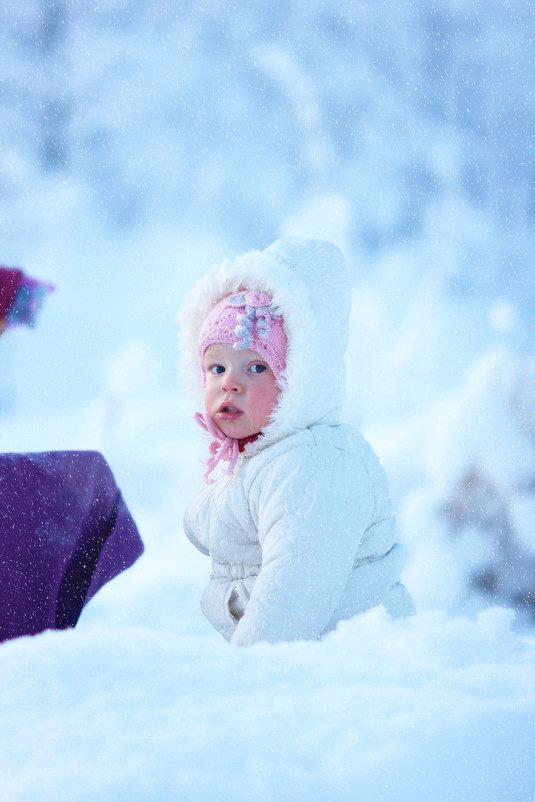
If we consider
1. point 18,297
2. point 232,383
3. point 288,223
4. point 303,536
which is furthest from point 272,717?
point 288,223

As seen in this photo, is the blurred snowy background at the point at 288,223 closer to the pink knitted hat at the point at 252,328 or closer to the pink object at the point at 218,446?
the pink object at the point at 218,446

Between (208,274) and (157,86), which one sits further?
(157,86)

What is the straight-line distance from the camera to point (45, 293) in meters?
1.74

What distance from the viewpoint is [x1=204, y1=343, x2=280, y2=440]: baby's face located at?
1.44 m

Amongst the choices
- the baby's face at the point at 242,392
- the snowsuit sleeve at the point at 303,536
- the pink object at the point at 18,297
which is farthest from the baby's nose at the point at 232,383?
the pink object at the point at 18,297

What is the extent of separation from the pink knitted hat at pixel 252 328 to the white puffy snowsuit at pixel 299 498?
0.02 metres

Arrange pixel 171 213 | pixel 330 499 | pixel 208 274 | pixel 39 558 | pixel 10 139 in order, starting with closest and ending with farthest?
pixel 330 499 → pixel 39 558 → pixel 208 274 → pixel 10 139 → pixel 171 213

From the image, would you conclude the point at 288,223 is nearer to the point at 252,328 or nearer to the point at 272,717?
the point at 252,328

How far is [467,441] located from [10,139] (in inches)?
51.4

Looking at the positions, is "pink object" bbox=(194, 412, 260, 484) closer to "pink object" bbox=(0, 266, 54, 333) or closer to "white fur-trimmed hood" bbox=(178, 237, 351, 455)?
"white fur-trimmed hood" bbox=(178, 237, 351, 455)

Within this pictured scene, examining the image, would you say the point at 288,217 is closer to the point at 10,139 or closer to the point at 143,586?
the point at 10,139

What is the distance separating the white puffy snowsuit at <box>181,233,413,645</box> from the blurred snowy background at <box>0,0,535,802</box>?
0.20 m

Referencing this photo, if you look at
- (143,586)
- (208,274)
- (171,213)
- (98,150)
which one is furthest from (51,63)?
(143,586)

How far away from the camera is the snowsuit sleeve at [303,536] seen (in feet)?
4.02
